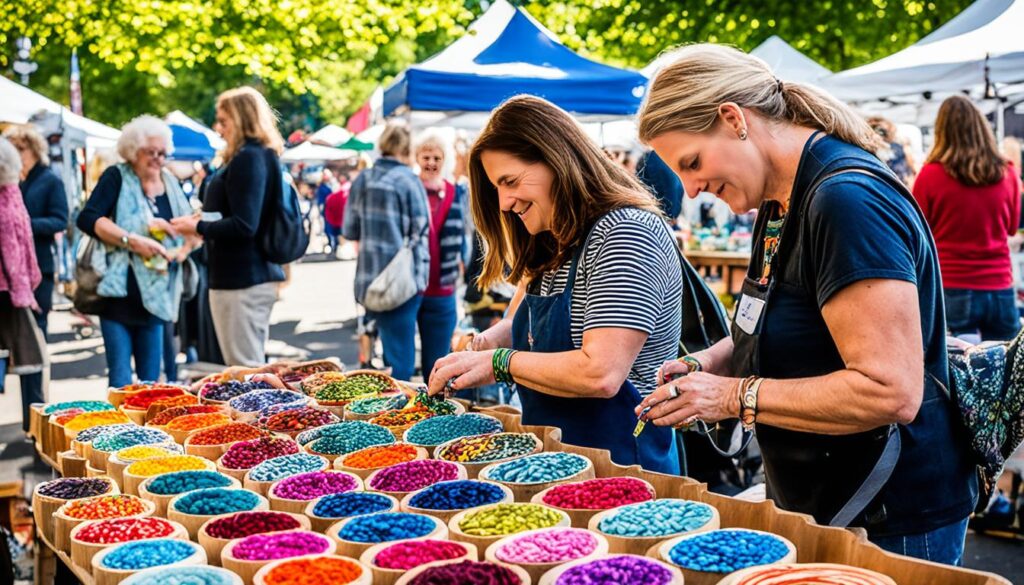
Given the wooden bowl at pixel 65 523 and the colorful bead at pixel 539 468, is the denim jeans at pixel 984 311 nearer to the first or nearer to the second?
the colorful bead at pixel 539 468

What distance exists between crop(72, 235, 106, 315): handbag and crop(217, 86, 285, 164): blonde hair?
992 millimetres

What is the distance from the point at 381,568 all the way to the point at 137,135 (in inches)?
172

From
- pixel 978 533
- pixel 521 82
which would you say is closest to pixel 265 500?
pixel 978 533

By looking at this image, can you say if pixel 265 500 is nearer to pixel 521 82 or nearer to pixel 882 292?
pixel 882 292

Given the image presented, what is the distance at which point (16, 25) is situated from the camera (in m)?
13.6

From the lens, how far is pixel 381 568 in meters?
1.87

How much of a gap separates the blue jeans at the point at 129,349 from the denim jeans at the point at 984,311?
4.49 metres

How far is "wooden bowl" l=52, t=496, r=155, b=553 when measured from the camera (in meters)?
2.38

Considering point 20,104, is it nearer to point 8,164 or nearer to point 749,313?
point 8,164

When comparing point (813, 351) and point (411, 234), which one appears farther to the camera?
point (411, 234)

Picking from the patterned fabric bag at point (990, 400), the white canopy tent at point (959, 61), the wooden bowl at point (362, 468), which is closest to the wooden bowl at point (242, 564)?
the wooden bowl at point (362, 468)

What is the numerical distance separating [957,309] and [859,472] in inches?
166

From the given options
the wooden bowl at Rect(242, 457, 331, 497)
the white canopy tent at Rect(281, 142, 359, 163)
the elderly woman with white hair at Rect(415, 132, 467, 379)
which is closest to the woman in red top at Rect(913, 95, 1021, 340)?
the elderly woman with white hair at Rect(415, 132, 467, 379)

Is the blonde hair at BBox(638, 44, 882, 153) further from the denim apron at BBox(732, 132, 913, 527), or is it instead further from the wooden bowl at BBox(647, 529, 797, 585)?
the wooden bowl at BBox(647, 529, 797, 585)
